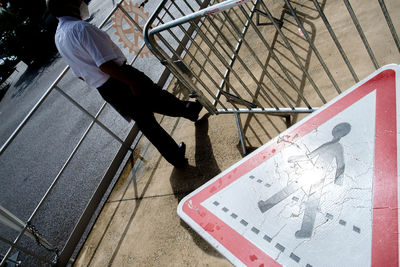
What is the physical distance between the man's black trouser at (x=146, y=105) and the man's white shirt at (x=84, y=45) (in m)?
0.26

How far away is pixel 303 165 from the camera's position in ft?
3.82

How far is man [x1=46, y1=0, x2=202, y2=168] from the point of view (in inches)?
92.7

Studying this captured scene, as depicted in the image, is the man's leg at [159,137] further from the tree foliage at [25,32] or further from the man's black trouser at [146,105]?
the tree foliage at [25,32]

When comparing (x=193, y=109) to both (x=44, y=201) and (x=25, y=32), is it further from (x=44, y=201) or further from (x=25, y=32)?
(x=25, y=32)

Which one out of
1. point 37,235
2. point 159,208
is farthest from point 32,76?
point 159,208

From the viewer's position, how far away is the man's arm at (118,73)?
2.44 m

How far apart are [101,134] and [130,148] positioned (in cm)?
164

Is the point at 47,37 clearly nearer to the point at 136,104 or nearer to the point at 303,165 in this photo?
the point at 136,104

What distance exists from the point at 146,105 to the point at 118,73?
524 millimetres

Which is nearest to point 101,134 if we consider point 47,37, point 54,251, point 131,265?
point 54,251

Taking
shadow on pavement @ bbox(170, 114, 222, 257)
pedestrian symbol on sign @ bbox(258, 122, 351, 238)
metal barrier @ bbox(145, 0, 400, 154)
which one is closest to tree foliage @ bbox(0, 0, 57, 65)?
metal barrier @ bbox(145, 0, 400, 154)

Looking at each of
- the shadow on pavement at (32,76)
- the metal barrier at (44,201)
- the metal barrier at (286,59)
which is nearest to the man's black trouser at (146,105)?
the metal barrier at (286,59)

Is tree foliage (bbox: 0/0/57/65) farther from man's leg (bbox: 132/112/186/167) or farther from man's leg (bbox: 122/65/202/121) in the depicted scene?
man's leg (bbox: 132/112/186/167)

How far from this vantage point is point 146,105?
9.59ft
